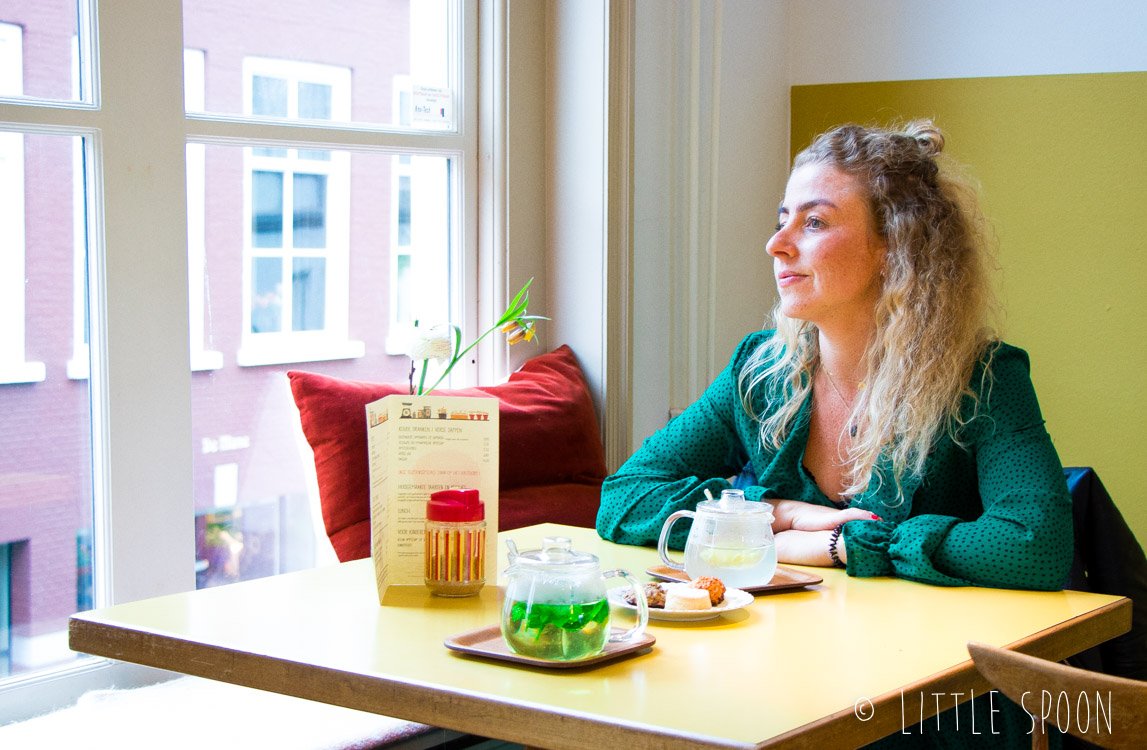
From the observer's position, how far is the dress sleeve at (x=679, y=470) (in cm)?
181

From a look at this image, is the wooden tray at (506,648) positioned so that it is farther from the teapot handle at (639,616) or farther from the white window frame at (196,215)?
the white window frame at (196,215)

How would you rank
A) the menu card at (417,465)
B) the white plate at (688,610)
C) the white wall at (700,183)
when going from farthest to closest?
the white wall at (700,183)
the menu card at (417,465)
the white plate at (688,610)

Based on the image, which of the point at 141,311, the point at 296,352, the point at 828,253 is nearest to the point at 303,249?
the point at 296,352

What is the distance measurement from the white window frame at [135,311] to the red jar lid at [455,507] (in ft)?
3.54

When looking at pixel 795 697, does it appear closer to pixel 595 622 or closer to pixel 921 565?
pixel 595 622

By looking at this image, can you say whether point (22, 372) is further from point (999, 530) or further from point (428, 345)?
point (999, 530)

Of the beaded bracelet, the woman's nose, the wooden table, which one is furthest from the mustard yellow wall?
the wooden table

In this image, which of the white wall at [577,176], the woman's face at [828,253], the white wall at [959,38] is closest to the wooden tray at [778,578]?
the woman's face at [828,253]

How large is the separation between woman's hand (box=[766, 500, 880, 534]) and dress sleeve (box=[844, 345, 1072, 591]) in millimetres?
58

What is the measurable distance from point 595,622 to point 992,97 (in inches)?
97.6

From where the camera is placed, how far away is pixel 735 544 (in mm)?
1482

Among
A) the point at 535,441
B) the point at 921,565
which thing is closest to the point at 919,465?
the point at 921,565

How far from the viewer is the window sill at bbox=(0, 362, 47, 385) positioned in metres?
2.09

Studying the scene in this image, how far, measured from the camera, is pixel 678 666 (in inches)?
45.5
